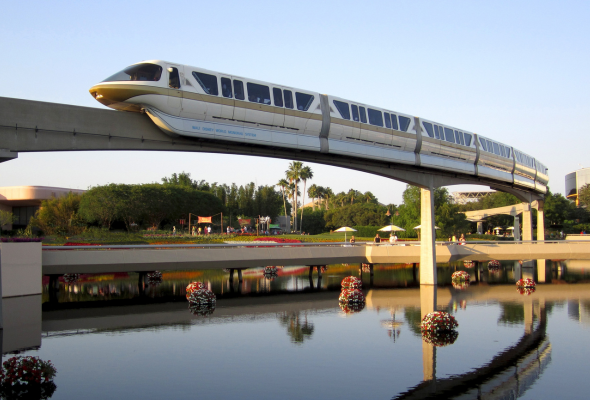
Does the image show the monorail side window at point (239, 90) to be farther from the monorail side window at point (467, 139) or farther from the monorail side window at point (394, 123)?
the monorail side window at point (467, 139)

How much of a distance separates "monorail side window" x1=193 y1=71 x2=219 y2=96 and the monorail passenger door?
0.84 meters

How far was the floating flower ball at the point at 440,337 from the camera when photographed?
1762 centimetres

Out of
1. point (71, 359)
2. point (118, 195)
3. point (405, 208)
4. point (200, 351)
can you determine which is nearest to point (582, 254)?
point (405, 208)

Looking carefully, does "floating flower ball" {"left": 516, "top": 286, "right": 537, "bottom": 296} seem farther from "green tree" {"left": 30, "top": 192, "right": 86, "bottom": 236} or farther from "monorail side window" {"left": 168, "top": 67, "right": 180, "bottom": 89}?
"green tree" {"left": 30, "top": 192, "right": 86, "bottom": 236}

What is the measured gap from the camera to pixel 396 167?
2911cm

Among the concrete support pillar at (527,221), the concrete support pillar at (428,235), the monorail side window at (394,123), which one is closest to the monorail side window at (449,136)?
the concrete support pillar at (428,235)

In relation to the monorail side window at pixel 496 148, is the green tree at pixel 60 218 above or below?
below

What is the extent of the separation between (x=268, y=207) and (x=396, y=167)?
73168 millimetres

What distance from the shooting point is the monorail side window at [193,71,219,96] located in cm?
1929

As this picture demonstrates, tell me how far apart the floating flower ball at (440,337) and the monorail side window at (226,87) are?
11945 mm

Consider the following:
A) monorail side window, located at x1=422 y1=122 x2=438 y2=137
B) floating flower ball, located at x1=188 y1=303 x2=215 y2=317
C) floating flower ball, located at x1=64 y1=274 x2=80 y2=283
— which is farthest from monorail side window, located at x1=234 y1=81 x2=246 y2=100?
floating flower ball, located at x1=64 y1=274 x2=80 y2=283

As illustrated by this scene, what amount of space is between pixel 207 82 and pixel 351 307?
43.1ft

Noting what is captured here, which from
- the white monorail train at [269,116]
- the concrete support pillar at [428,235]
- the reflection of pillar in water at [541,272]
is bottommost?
the reflection of pillar in water at [541,272]

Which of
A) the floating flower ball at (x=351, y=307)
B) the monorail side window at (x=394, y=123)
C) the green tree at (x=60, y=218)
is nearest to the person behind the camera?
the floating flower ball at (x=351, y=307)
